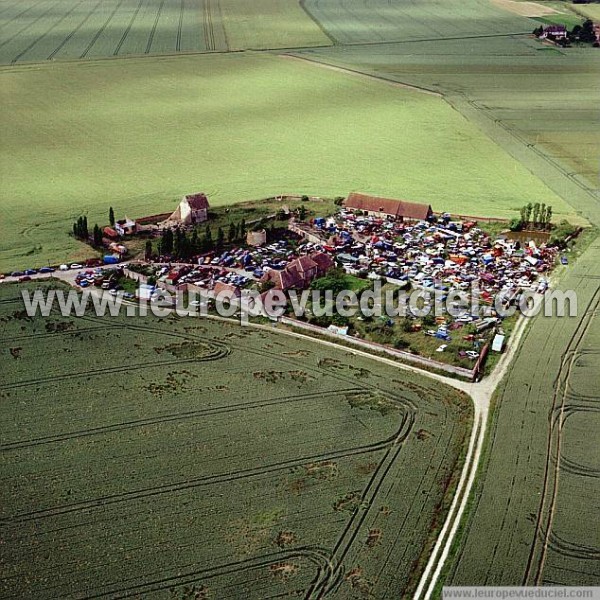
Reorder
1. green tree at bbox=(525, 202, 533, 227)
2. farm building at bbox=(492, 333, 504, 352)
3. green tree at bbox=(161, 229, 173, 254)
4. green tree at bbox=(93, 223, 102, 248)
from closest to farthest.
Answer: farm building at bbox=(492, 333, 504, 352) → green tree at bbox=(161, 229, 173, 254) → green tree at bbox=(93, 223, 102, 248) → green tree at bbox=(525, 202, 533, 227)

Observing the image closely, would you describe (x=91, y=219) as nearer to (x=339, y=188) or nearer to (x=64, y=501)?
(x=339, y=188)

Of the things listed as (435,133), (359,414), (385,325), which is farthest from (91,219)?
(435,133)

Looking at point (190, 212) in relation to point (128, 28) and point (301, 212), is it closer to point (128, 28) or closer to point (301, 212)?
point (301, 212)

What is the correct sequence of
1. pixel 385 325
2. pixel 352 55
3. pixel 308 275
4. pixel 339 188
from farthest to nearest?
pixel 352 55, pixel 339 188, pixel 308 275, pixel 385 325

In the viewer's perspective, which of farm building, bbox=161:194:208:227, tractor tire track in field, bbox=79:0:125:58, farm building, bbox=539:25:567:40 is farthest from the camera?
farm building, bbox=539:25:567:40

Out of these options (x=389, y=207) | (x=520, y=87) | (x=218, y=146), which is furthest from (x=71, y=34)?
(x=389, y=207)

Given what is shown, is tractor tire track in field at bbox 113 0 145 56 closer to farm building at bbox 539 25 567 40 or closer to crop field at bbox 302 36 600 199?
crop field at bbox 302 36 600 199

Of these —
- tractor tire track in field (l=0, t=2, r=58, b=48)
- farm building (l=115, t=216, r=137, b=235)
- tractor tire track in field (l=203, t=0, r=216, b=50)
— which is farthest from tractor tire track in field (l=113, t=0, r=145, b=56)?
farm building (l=115, t=216, r=137, b=235)
